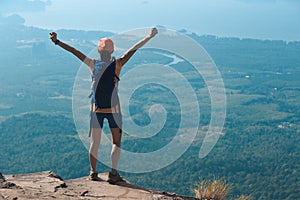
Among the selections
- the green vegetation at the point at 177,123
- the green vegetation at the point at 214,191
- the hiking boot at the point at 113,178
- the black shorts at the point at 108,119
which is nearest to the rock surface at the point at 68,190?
the hiking boot at the point at 113,178

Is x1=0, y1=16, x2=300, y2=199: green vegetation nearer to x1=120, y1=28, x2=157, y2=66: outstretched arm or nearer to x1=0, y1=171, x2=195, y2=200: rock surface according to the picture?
x1=0, y1=171, x2=195, y2=200: rock surface

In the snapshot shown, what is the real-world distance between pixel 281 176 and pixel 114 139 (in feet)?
117

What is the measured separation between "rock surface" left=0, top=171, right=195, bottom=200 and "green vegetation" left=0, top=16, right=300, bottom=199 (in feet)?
5.47

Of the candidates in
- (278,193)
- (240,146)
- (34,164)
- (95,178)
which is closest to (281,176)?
(278,193)

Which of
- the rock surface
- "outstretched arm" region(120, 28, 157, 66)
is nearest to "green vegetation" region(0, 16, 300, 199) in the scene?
the rock surface

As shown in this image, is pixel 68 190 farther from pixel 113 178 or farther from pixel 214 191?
pixel 214 191

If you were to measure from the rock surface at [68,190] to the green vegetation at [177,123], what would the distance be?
1.67m

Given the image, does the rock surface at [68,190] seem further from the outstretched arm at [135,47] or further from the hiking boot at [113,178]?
the outstretched arm at [135,47]

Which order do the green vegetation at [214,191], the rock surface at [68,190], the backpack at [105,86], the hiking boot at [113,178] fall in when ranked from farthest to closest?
the green vegetation at [214,191] → the hiking boot at [113,178] → the backpack at [105,86] → the rock surface at [68,190]

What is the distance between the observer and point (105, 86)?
5.63m

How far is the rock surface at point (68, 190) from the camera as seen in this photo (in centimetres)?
509

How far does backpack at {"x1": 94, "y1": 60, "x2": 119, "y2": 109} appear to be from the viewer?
18.4ft

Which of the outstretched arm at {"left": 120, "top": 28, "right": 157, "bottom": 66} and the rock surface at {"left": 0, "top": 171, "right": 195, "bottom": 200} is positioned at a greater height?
the outstretched arm at {"left": 120, "top": 28, "right": 157, "bottom": 66}

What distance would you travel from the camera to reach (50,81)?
95688 mm
